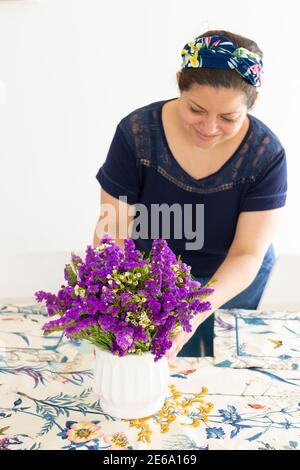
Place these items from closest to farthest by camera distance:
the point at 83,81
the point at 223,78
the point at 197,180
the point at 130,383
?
the point at 130,383
the point at 223,78
the point at 197,180
the point at 83,81

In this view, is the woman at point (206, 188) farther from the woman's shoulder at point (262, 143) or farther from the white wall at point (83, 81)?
the white wall at point (83, 81)

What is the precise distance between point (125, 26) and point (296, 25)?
88 cm

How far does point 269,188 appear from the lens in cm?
187

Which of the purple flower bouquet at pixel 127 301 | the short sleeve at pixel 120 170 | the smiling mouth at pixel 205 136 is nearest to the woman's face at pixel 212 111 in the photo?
the smiling mouth at pixel 205 136

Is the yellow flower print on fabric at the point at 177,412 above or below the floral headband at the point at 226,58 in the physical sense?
below

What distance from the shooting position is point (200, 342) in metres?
1.80

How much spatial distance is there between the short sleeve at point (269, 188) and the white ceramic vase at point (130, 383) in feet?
2.39

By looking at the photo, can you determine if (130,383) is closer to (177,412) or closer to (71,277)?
(177,412)

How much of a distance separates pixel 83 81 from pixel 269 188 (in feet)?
4.98

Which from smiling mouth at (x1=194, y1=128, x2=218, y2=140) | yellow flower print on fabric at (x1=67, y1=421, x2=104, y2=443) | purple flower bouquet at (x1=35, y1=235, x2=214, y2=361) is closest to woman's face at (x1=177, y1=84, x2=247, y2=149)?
smiling mouth at (x1=194, y1=128, x2=218, y2=140)

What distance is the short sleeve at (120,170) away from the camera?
6.36ft

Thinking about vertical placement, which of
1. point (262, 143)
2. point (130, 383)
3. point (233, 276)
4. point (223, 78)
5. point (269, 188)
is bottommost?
point (130, 383)

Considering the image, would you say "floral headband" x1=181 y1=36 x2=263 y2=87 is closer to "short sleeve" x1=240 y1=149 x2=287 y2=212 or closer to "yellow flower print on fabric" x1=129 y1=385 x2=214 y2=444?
"short sleeve" x1=240 y1=149 x2=287 y2=212

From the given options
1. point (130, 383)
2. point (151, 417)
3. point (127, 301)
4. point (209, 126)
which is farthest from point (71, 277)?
point (209, 126)
